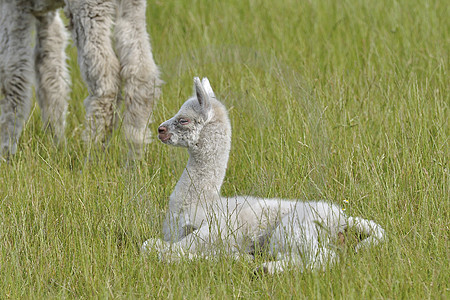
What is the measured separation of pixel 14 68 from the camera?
5371mm

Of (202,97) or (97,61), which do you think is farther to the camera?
(97,61)

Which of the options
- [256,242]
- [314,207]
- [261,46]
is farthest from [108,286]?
[261,46]

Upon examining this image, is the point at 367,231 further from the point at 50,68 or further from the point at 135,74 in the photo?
the point at 50,68

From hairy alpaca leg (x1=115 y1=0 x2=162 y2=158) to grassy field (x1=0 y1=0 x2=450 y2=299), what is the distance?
0.12 m

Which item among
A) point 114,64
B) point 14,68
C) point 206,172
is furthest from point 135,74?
point 206,172

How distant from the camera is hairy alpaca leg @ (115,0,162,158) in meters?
4.79

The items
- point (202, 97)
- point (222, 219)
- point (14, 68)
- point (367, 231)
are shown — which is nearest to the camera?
point (367, 231)

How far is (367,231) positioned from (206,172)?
2.93ft

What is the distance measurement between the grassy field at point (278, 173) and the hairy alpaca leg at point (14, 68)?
0.79ft

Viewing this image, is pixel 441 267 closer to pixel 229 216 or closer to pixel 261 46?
pixel 229 216

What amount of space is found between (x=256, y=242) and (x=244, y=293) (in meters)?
0.52

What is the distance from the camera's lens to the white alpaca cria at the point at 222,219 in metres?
3.10

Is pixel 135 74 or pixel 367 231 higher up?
pixel 135 74

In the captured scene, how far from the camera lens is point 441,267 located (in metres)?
2.93
